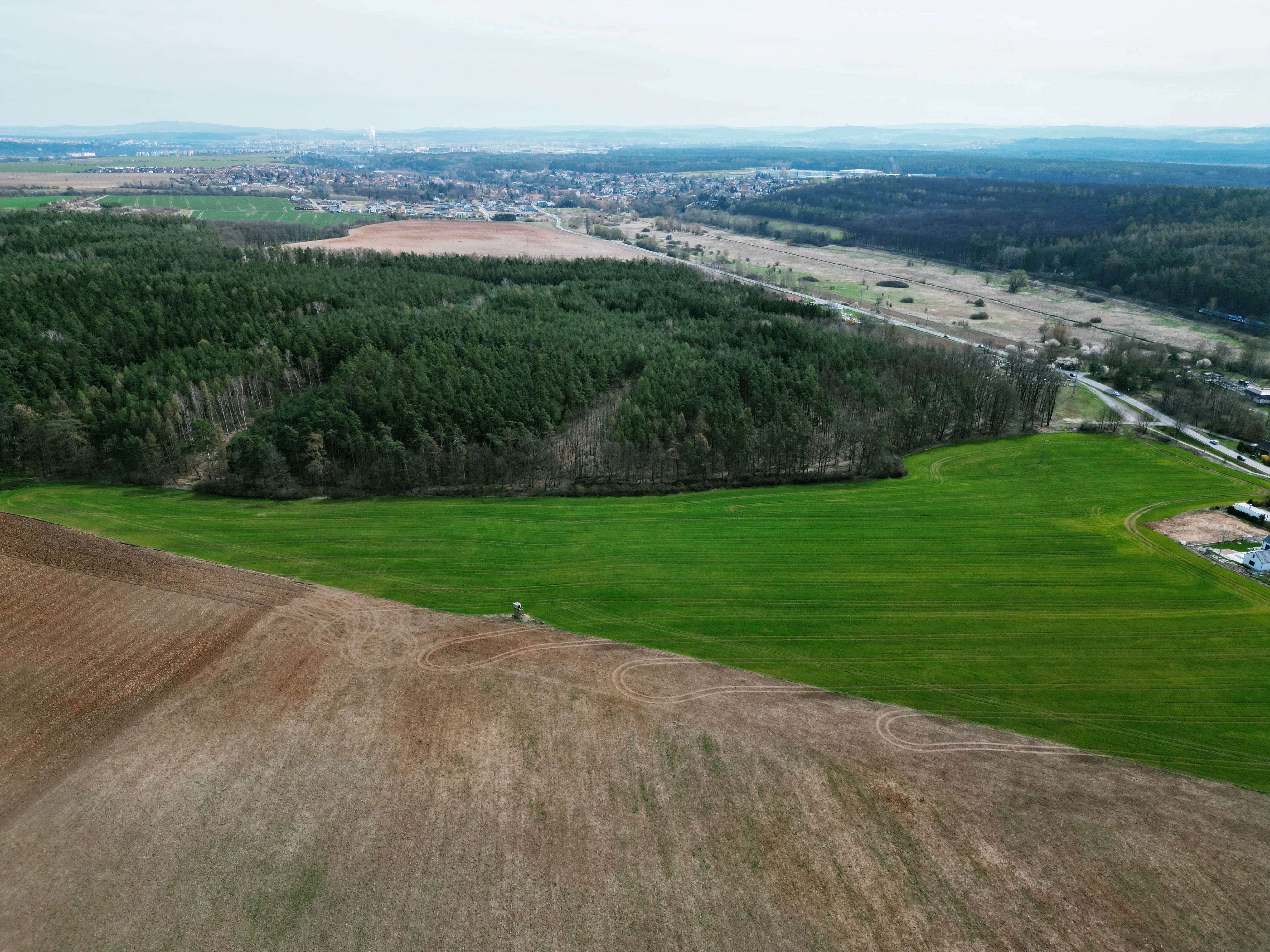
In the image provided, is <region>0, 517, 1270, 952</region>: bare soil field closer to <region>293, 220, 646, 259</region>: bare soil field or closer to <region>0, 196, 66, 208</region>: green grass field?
<region>293, 220, 646, 259</region>: bare soil field

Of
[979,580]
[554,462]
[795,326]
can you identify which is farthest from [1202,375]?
[554,462]

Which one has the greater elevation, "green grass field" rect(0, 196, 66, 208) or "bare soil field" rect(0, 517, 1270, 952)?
"green grass field" rect(0, 196, 66, 208)

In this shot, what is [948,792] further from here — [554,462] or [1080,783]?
[554,462]

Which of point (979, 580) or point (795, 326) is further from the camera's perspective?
point (795, 326)

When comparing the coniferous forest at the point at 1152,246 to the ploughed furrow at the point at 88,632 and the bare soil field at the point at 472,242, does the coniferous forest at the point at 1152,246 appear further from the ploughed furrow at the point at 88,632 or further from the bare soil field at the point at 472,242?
the ploughed furrow at the point at 88,632

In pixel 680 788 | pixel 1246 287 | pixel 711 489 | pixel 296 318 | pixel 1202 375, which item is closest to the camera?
pixel 680 788

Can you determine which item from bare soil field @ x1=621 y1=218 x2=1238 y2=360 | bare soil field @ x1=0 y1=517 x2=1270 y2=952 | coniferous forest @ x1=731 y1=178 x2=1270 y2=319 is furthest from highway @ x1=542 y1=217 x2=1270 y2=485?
coniferous forest @ x1=731 y1=178 x2=1270 y2=319
